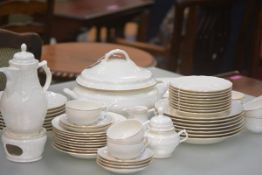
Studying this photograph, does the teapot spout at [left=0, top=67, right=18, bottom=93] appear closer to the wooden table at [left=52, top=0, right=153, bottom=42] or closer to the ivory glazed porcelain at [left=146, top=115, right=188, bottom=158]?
the ivory glazed porcelain at [left=146, top=115, right=188, bottom=158]

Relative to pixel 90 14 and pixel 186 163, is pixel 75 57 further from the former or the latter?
pixel 186 163

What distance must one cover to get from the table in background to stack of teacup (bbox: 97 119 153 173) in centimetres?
3

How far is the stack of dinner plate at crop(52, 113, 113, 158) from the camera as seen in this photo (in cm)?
125

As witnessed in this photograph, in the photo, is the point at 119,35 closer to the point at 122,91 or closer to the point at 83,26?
the point at 83,26

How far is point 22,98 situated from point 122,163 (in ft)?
0.79

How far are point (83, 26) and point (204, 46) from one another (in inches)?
28.6

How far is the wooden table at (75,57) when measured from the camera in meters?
2.47

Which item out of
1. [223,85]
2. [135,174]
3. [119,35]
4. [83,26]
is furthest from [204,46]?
[135,174]

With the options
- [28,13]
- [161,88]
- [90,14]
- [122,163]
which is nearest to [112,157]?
[122,163]

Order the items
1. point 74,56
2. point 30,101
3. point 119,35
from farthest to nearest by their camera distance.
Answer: point 119,35
point 74,56
point 30,101

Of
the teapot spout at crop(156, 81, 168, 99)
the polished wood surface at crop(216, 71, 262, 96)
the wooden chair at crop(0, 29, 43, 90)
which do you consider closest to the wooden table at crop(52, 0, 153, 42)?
the polished wood surface at crop(216, 71, 262, 96)

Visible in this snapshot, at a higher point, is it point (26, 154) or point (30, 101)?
point (30, 101)

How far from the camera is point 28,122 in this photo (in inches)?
47.9

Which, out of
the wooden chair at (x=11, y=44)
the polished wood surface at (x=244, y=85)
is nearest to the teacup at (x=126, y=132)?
the wooden chair at (x=11, y=44)
